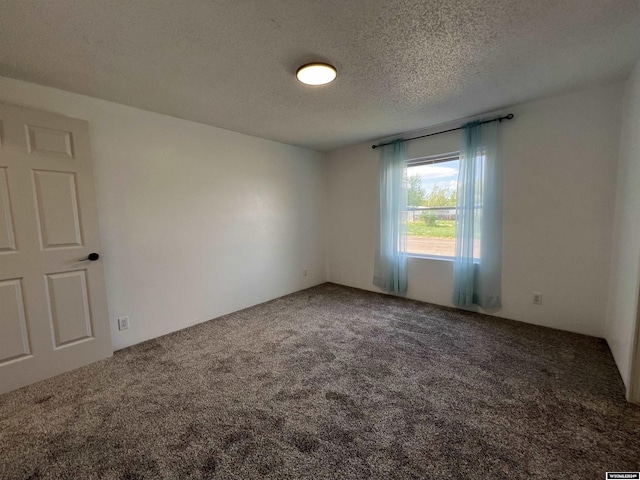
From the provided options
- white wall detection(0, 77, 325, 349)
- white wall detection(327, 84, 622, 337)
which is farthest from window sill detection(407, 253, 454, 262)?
white wall detection(0, 77, 325, 349)

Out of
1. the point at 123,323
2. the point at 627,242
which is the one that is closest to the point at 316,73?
the point at 627,242

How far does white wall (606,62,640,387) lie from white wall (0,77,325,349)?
356 centimetres

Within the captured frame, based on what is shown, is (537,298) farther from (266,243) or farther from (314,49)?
(266,243)

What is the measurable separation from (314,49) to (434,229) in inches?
107

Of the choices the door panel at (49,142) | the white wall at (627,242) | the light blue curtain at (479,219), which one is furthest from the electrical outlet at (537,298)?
the door panel at (49,142)

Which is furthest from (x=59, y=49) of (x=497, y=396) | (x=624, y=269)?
(x=624, y=269)

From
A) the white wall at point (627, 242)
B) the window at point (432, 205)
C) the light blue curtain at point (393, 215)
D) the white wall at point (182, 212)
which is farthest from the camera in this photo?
the light blue curtain at point (393, 215)

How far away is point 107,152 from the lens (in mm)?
2430

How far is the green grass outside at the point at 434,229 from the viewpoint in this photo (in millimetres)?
3461

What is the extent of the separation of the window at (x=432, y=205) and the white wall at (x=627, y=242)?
55.3 inches

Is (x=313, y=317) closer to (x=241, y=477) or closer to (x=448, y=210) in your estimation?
(x=241, y=477)

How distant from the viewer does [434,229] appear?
Answer: 361 centimetres

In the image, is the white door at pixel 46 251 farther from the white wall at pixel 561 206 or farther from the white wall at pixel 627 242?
the white wall at pixel 627 242

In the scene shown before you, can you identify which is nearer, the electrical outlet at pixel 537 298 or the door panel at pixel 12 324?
the door panel at pixel 12 324
